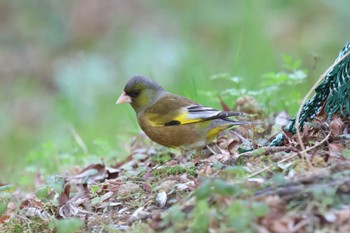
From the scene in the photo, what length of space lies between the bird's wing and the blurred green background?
2304 millimetres

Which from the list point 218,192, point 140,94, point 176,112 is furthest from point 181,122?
point 218,192

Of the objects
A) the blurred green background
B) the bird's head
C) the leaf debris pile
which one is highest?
the bird's head

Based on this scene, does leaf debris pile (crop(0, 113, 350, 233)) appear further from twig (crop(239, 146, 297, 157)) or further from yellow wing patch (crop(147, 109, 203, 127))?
yellow wing patch (crop(147, 109, 203, 127))

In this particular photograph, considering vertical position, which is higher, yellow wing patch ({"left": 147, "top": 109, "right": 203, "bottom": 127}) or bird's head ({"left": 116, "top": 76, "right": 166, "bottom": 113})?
bird's head ({"left": 116, "top": 76, "right": 166, "bottom": 113})

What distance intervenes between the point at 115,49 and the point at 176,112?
799 centimetres

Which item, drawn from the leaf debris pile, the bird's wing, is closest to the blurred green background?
the bird's wing

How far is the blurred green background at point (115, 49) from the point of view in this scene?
10039 mm

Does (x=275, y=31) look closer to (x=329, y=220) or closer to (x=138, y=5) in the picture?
(x=138, y=5)

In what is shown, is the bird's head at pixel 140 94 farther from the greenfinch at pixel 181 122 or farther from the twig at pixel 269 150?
the twig at pixel 269 150

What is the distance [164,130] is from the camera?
5.96 meters

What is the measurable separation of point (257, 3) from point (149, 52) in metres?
2.28

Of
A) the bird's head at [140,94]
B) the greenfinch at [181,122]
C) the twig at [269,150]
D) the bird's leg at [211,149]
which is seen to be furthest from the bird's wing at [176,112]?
the twig at [269,150]

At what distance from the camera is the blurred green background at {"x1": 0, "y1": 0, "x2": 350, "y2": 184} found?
32.9 ft

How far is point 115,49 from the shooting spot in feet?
45.5
